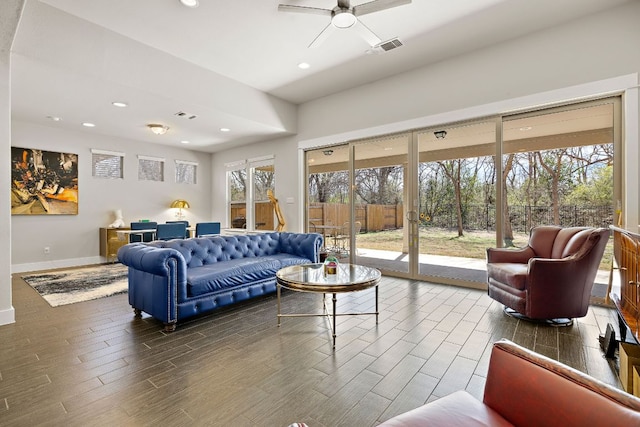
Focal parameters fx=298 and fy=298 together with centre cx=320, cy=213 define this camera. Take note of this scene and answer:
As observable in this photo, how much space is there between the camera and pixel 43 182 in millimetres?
5820

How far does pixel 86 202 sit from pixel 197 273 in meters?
5.02

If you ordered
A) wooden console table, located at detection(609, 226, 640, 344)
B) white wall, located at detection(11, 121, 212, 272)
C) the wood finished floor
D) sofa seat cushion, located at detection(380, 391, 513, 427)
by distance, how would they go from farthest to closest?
white wall, located at detection(11, 121, 212, 272) < wooden console table, located at detection(609, 226, 640, 344) < the wood finished floor < sofa seat cushion, located at detection(380, 391, 513, 427)

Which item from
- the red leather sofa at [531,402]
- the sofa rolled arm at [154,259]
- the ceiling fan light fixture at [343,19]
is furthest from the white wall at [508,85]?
the sofa rolled arm at [154,259]

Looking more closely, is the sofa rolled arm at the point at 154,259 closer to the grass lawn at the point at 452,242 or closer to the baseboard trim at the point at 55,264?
the grass lawn at the point at 452,242

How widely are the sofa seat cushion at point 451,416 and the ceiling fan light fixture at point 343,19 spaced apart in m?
3.16

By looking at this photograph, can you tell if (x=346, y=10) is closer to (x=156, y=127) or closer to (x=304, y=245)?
(x=304, y=245)

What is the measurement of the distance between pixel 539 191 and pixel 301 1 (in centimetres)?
378

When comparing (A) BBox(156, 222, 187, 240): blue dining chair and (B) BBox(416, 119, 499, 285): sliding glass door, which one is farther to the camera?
(A) BBox(156, 222, 187, 240): blue dining chair

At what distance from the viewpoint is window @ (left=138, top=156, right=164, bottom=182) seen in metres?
7.27

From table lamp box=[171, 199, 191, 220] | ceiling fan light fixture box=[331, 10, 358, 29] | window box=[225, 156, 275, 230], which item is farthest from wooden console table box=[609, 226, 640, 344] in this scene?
table lamp box=[171, 199, 191, 220]

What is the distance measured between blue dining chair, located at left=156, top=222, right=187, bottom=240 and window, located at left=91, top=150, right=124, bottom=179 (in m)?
2.10

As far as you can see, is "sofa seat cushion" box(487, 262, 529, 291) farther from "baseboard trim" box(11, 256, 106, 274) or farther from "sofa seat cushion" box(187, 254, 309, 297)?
"baseboard trim" box(11, 256, 106, 274)

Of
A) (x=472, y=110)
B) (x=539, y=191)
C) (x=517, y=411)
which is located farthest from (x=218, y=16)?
(x=539, y=191)

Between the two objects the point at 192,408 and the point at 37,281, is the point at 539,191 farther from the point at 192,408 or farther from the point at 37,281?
the point at 37,281
